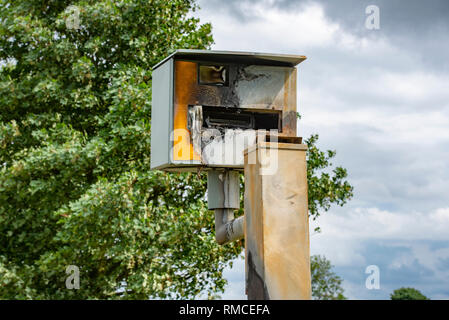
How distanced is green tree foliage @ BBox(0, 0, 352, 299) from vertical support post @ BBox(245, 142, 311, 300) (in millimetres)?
4691

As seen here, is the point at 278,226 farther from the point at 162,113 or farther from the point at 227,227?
the point at 162,113

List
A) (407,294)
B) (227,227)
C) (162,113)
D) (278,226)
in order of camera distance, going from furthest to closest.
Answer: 1. (407,294)
2. (162,113)
3. (227,227)
4. (278,226)

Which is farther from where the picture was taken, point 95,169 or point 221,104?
point 95,169

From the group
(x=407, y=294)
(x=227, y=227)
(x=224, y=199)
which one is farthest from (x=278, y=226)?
(x=407, y=294)

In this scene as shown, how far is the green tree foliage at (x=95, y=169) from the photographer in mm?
7910

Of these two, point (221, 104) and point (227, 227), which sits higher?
point (221, 104)

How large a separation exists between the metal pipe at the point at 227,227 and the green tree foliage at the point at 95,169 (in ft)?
11.1

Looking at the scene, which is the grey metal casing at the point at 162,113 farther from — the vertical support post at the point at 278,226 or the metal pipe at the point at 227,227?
the vertical support post at the point at 278,226

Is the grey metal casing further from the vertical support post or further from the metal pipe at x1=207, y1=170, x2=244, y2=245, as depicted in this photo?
the vertical support post

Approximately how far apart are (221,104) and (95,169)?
4.71 meters

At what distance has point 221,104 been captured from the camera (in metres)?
4.26

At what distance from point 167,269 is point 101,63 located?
3.77 metres

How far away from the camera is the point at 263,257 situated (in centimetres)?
305

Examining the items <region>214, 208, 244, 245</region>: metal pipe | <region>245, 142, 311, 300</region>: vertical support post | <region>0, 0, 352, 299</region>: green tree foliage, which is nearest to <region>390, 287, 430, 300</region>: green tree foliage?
<region>0, 0, 352, 299</region>: green tree foliage
